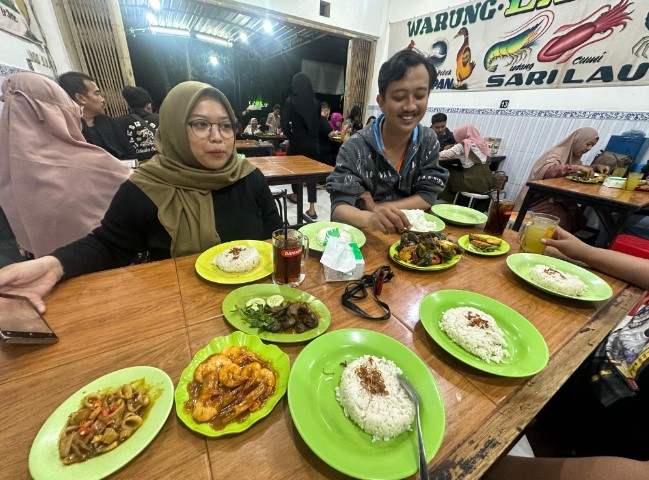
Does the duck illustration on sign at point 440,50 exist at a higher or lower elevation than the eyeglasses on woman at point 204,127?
higher

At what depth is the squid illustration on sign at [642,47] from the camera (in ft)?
11.6

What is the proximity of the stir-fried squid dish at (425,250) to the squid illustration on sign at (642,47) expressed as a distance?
15.9ft

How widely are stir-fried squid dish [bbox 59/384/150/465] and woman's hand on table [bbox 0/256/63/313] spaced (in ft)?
1.69

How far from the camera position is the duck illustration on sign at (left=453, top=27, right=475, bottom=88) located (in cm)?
522

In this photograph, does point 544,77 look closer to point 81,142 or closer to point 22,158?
point 81,142

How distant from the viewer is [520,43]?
4582 millimetres

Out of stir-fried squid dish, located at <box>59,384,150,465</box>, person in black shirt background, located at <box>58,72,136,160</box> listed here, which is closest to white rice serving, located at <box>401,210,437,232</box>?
stir-fried squid dish, located at <box>59,384,150,465</box>

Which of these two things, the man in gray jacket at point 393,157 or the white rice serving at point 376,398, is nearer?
the white rice serving at point 376,398

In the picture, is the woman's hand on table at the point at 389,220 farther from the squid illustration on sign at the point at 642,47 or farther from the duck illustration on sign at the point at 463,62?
the duck illustration on sign at the point at 463,62

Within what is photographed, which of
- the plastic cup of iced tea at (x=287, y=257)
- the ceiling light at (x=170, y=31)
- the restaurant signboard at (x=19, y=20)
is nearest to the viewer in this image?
the plastic cup of iced tea at (x=287, y=257)

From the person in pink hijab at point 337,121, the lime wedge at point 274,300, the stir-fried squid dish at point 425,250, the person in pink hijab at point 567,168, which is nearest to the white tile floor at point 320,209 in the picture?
the person in pink hijab at point 337,121

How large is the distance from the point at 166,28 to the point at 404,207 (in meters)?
11.3

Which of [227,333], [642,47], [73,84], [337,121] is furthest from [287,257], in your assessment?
[337,121]

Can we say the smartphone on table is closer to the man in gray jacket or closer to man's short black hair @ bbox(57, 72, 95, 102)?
the man in gray jacket
